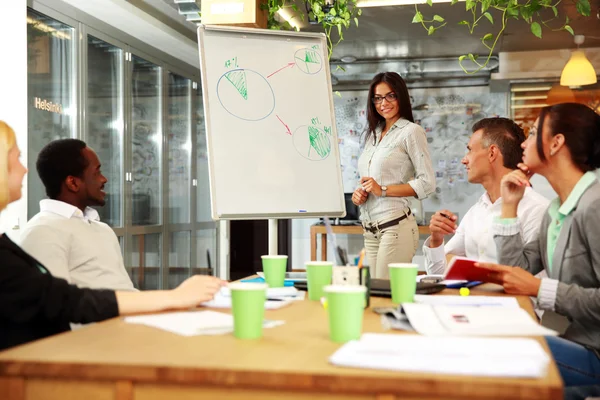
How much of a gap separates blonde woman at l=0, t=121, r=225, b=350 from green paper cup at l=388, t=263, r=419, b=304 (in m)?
0.44

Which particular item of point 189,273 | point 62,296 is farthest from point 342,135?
point 62,296

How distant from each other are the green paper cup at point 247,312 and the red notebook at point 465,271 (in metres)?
0.92

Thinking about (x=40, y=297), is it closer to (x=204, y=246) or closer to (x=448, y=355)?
(x=448, y=355)

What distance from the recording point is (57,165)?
2.32 metres

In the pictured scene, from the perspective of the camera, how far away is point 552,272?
1888 mm

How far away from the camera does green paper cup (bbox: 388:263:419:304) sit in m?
1.58

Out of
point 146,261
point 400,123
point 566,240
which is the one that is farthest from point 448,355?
point 146,261

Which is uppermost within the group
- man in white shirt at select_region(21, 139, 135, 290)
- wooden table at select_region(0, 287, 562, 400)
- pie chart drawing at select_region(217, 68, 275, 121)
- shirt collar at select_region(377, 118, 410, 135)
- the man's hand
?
pie chart drawing at select_region(217, 68, 275, 121)

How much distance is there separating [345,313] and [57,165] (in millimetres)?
1553

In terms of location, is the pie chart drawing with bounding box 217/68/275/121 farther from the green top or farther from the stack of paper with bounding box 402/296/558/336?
the stack of paper with bounding box 402/296/558/336

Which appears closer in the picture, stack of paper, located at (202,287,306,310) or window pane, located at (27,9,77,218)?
stack of paper, located at (202,287,306,310)

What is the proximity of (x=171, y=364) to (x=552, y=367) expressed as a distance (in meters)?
0.55

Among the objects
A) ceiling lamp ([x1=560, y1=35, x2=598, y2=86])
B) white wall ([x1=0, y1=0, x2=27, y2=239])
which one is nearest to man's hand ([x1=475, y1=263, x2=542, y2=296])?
white wall ([x1=0, y1=0, x2=27, y2=239])

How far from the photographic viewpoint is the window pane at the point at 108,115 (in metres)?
4.91
